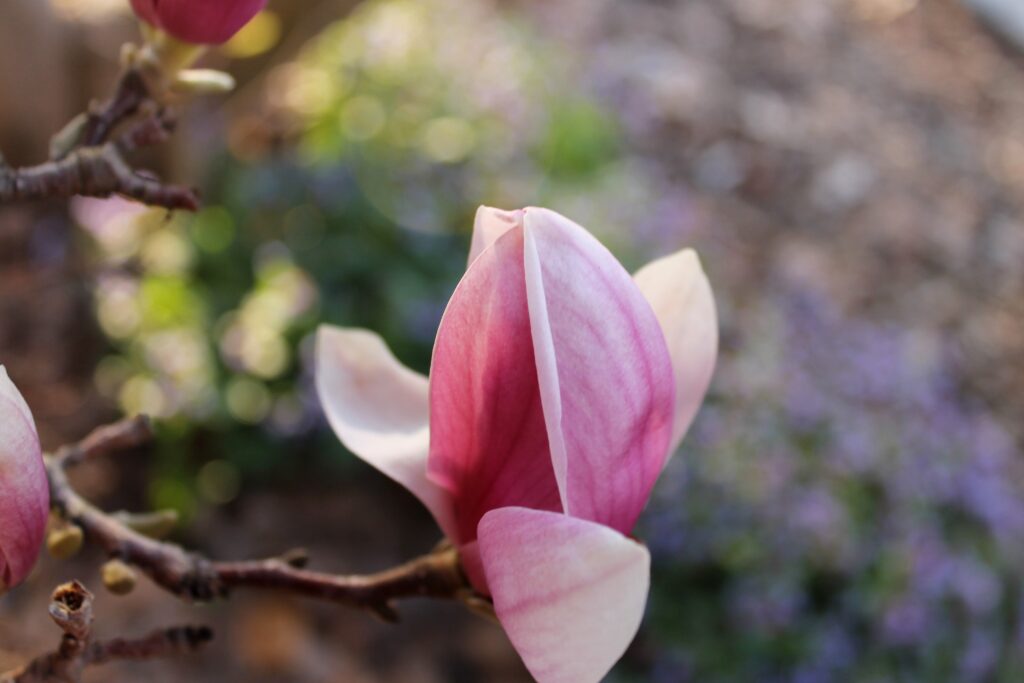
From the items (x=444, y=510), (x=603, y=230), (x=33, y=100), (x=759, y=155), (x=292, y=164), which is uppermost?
(x=444, y=510)

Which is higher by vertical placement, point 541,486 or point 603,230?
point 541,486

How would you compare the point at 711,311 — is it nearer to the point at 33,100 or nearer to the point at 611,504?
the point at 611,504

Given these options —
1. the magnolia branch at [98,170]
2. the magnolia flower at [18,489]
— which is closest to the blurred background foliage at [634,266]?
the magnolia branch at [98,170]

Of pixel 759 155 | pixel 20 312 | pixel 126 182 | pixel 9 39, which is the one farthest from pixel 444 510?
pixel 759 155

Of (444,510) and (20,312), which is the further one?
(20,312)

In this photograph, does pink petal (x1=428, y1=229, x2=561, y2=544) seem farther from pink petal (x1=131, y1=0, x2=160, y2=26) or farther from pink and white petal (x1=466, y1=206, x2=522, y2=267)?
pink petal (x1=131, y1=0, x2=160, y2=26)
